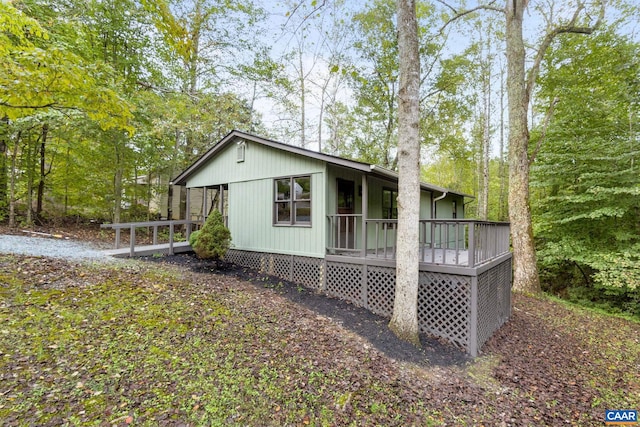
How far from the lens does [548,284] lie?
43.4 feet

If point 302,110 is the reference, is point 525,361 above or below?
below

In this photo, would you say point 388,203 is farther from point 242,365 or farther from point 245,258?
point 242,365

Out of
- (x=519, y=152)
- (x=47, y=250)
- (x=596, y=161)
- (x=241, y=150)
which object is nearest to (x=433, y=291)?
(x=519, y=152)

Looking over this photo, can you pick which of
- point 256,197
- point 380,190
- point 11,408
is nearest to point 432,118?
point 380,190

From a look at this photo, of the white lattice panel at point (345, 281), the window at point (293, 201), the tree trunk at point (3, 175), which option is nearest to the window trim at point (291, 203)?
the window at point (293, 201)

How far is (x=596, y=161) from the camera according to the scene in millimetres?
10703

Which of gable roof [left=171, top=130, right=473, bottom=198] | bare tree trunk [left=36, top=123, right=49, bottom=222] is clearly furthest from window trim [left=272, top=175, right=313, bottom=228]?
bare tree trunk [left=36, top=123, right=49, bottom=222]

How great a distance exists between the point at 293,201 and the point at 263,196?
3.95ft

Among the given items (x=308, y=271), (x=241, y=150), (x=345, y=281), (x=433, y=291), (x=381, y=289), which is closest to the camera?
(x=433, y=291)

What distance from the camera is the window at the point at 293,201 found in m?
7.65

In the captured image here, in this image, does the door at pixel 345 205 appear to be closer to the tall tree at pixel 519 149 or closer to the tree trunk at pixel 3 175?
the tall tree at pixel 519 149

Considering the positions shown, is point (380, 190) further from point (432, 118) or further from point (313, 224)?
point (432, 118)

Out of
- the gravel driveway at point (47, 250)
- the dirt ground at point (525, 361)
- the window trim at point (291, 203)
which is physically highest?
the window trim at point (291, 203)

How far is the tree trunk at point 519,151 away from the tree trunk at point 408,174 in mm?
6090
